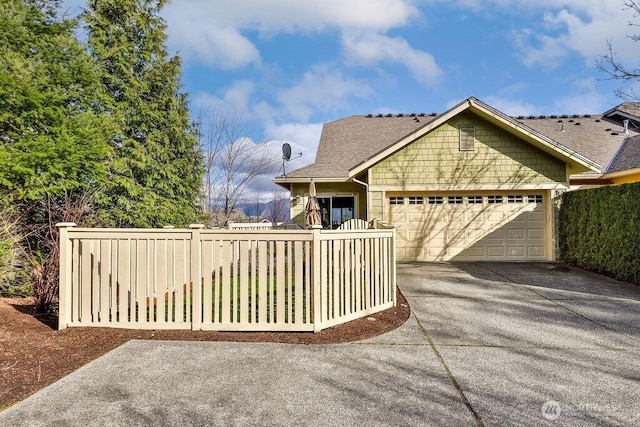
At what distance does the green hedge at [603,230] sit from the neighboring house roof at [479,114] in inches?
61.5

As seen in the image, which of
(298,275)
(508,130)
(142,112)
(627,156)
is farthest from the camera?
(627,156)

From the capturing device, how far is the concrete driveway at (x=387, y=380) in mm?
2830

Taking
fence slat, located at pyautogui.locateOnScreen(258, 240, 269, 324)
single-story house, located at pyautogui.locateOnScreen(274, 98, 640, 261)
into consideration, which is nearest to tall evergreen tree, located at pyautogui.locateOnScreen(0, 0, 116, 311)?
fence slat, located at pyautogui.locateOnScreen(258, 240, 269, 324)

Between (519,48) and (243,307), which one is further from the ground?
(519,48)

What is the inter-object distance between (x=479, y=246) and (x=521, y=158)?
311cm

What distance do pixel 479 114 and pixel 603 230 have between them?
186 inches

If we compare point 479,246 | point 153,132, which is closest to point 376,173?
point 479,246

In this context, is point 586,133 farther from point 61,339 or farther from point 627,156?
point 61,339

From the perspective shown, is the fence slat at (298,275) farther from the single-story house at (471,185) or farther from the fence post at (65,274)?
the single-story house at (471,185)

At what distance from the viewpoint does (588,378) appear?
3.50 metres

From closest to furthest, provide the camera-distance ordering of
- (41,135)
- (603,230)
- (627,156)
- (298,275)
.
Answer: (298,275) → (41,135) → (603,230) → (627,156)

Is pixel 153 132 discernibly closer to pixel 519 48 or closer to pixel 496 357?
pixel 496 357

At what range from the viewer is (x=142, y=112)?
41.5ft

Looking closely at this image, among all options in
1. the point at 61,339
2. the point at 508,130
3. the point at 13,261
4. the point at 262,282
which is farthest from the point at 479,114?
the point at 13,261
